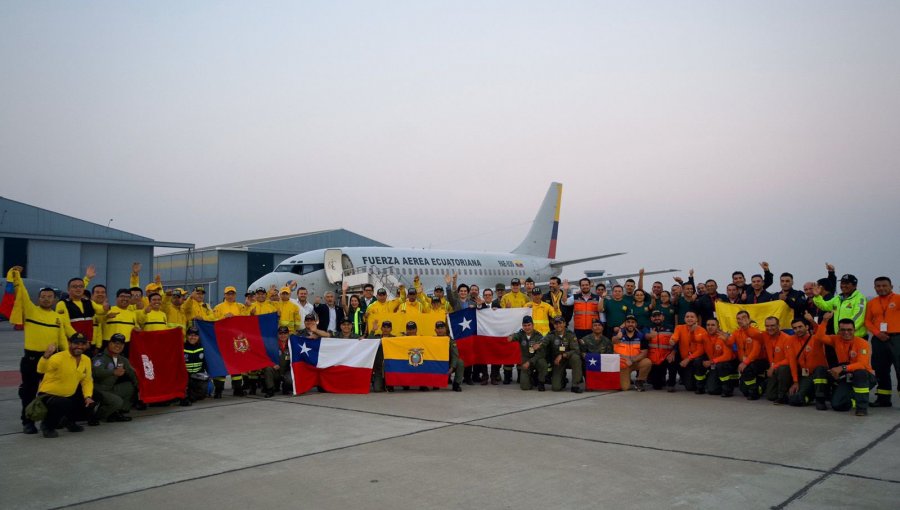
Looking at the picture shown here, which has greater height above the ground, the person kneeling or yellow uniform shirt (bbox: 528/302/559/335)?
yellow uniform shirt (bbox: 528/302/559/335)

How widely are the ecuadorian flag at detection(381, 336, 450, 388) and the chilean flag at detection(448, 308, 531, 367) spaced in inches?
45.3

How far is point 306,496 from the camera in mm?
4887

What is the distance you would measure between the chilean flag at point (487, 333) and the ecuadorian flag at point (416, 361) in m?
1.15

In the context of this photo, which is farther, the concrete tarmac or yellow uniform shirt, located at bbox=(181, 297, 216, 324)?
yellow uniform shirt, located at bbox=(181, 297, 216, 324)

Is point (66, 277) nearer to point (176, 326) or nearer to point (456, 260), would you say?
point (456, 260)

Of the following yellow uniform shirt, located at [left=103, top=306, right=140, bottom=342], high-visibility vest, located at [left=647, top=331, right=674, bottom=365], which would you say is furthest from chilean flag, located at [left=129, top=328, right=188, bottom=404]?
high-visibility vest, located at [left=647, top=331, right=674, bottom=365]

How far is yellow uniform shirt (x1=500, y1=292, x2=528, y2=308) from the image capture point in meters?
13.0

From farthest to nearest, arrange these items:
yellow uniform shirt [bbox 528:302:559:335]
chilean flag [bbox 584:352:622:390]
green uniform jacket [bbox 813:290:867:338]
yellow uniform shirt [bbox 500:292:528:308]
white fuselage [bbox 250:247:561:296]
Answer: white fuselage [bbox 250:247:561:296] < yellow uniform shirt [bbox 500:292:528:308] < yellow uniform shirt [bbox 528:302:559:335] < chilean flag [bbox 584:352:622:390] < green uniform jacket [bbox 813:290:867:338]

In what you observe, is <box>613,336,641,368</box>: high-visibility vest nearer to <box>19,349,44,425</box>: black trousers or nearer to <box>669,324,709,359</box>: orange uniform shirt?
<box>669,324,709,359</box>: orange uniform shirt

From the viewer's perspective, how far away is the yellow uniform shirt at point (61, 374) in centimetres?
712

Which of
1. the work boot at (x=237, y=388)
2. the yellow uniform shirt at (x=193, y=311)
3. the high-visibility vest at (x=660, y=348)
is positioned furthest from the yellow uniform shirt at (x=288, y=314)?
the high-visibility vest at (x=660, y=348)

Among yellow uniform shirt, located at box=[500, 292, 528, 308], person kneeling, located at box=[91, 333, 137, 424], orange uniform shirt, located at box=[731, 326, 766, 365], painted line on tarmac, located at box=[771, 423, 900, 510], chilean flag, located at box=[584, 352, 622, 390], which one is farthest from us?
yellow uniform shirt, located at box=[500, 292, 528, 308]

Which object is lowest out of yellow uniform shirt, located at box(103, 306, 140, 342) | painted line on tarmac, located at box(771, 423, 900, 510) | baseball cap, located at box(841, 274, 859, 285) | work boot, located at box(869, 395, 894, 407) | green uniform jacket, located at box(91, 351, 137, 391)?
painted line on tarmac, located at box(771, 423, 900, 510)

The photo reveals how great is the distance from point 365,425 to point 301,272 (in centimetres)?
1558
